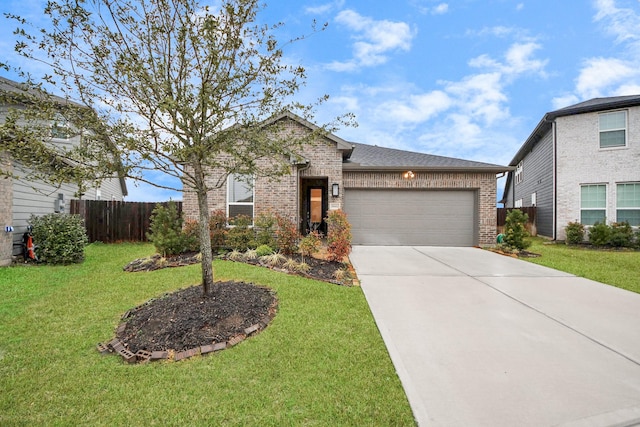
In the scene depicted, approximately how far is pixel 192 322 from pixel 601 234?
14365 millimetres

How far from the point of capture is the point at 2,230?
6996mm

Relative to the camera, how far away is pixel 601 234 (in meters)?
10.5

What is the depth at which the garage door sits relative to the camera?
33.9 feet

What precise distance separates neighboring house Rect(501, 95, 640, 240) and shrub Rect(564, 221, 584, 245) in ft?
2.29

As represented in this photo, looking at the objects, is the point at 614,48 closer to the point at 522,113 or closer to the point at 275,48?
the point at 522,113

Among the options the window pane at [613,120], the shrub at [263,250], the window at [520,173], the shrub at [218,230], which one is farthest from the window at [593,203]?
the shrub at [218,230]

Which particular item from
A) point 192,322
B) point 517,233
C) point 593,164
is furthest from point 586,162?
point 192,322

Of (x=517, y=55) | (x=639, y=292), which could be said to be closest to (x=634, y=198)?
(x=517, y=55)

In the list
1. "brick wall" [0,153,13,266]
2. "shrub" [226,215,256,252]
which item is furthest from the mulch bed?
"brick wall" [0,153,13,266]

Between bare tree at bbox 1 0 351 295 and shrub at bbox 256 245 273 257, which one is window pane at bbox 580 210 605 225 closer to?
shrub at bbox 256 245 273 257

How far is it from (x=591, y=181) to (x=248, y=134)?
585 inches

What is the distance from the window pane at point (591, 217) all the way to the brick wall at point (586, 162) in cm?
19

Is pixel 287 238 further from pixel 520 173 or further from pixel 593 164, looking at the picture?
pixel 520 173

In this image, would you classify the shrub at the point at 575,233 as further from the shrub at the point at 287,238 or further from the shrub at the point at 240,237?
the shrub at the point at 240,237
